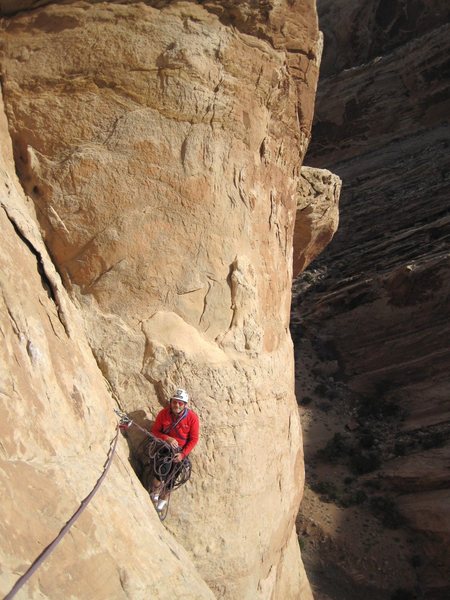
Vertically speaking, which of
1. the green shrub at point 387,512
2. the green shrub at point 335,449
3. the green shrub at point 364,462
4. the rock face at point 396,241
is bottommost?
the green shrub at point 335,449

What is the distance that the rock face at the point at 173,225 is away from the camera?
14.6 ft

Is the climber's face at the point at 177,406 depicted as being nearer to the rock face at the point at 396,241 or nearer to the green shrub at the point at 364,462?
the rock face at the point at 396,241

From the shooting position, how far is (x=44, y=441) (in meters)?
3.15

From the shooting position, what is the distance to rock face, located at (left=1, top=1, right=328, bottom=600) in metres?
4.46

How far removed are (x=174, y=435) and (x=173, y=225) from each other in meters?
1.71

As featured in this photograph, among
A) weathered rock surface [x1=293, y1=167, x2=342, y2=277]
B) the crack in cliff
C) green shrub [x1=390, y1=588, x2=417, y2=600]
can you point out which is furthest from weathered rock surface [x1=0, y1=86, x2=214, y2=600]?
green shrub [x1=390, y1=588, x2=417, y2=600]

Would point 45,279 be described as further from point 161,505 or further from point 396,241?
point 396,241

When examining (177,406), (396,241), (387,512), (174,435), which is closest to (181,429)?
(174,435)

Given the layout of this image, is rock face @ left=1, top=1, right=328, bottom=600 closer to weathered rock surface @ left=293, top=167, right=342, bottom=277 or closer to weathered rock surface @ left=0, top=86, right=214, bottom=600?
weathered rock surface @ left=0, top=86, right=214, bottom=600

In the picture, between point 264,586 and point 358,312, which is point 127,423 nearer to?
point 264,586

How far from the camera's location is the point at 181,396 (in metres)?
4.24

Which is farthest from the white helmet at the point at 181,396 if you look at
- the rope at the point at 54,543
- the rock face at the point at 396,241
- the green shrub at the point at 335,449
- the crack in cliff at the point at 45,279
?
the green shrub at the point at 335,449

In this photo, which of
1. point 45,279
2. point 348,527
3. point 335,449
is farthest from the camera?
point 335,449

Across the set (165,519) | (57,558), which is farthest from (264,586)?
(57,558)
